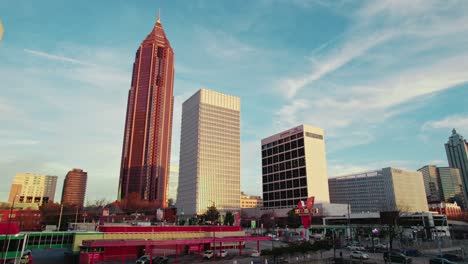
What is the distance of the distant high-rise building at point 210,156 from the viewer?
18012 centimetres

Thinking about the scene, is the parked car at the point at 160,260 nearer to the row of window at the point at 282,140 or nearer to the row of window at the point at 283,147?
the row of window at the point at 283,147

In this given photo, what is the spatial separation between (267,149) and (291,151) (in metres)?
24.1

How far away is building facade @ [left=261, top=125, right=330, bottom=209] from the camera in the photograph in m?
160

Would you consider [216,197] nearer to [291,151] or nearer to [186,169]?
[186,169]

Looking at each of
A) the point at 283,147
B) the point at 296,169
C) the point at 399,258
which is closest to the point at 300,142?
the point at 296,169

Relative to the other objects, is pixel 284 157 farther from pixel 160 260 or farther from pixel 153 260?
pixel 153 260

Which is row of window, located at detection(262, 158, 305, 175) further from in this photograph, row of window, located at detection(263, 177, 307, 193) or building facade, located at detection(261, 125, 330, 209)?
row of window, located at detection(263, 177, 307, 193)

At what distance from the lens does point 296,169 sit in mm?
165875

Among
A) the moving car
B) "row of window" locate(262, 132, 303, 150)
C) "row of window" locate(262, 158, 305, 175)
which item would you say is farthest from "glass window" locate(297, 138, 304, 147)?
Result: the moving car

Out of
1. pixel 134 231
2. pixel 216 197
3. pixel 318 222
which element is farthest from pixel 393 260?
pixel 216 197

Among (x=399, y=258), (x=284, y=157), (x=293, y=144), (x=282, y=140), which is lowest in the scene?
A: (x=399, y=258)

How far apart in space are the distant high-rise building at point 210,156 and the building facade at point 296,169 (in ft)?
73.3

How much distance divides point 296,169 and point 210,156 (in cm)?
5192

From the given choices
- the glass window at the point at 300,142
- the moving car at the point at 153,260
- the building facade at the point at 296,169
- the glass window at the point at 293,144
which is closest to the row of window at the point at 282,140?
the building facade at the point at 296,169
